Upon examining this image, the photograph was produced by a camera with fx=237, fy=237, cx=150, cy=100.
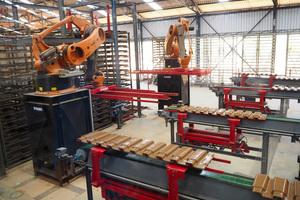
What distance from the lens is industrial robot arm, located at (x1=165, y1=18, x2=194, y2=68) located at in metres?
7.10

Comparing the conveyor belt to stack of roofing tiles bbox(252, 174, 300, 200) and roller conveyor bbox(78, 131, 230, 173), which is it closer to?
roller conveyor bbox(78, 131, 230, 173)

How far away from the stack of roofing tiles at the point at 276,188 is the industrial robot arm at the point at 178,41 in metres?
5.20

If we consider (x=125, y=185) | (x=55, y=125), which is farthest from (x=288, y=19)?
(x=125, y=185)

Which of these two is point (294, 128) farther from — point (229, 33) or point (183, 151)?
point (229, 33)

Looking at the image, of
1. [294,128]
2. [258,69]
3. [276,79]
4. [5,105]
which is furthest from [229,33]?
[5,105]

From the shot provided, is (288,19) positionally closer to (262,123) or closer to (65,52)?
(262,123)

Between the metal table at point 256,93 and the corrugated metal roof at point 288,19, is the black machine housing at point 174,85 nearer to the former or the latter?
the metal table at point 256,93

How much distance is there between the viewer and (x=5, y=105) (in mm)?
5336

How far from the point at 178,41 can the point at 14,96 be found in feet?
15.6

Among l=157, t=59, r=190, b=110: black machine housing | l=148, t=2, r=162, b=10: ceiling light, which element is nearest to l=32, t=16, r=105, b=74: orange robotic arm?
l=157, t=59, r=190, b=110: black machine housing

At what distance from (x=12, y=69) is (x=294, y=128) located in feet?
19.5

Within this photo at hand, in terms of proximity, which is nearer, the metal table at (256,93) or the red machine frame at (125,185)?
the red machine frame at (125,185)

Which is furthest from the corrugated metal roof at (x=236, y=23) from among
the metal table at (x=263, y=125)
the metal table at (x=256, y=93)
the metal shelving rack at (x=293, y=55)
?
the metal table at (x=263, y=125)

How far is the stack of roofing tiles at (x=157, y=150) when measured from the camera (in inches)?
96.1
